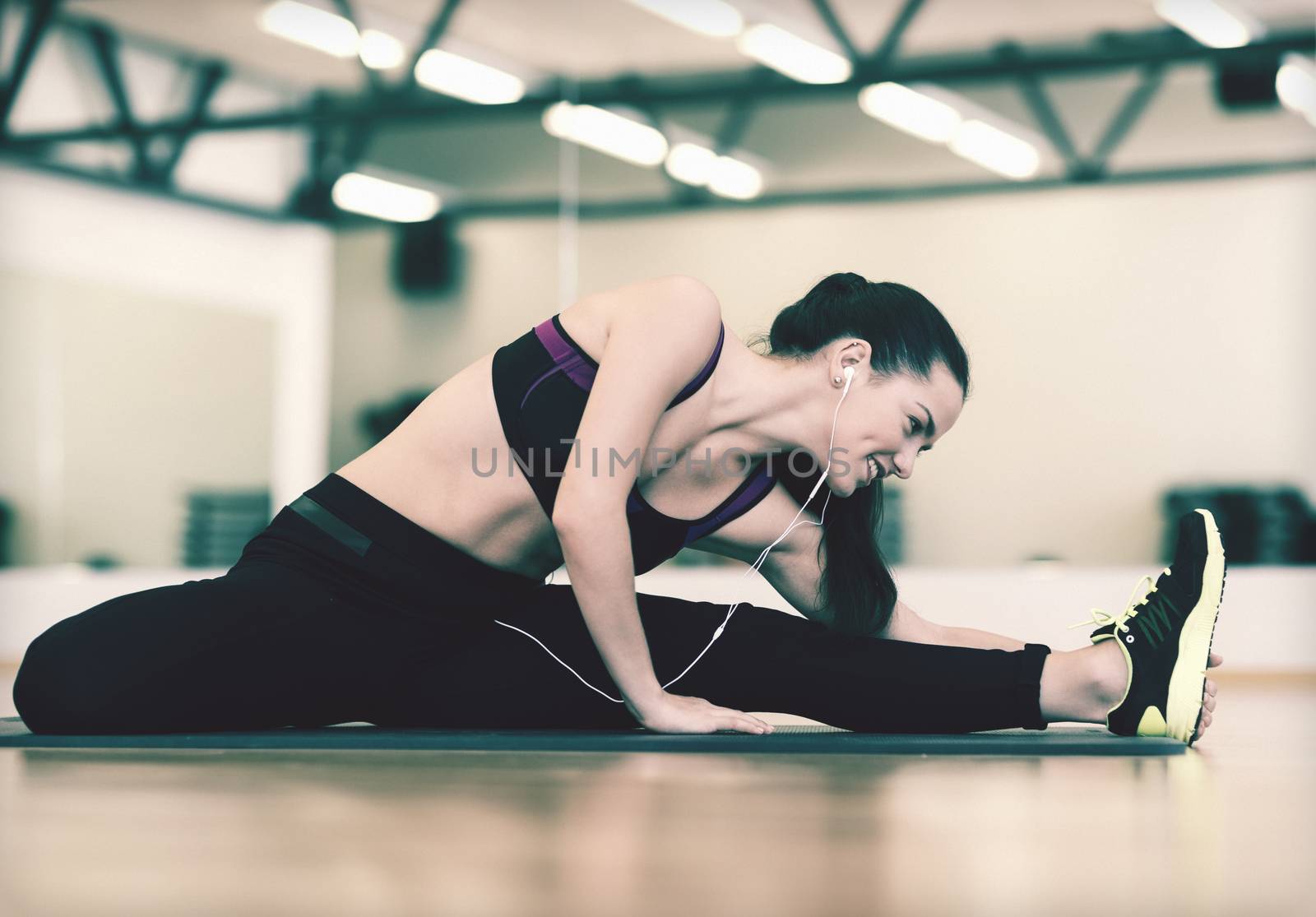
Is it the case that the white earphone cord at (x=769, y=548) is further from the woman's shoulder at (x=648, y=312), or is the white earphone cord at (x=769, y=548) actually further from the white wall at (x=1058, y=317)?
the white wall at (x=1058, y=317)

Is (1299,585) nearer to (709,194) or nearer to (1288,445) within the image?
(1288,445)

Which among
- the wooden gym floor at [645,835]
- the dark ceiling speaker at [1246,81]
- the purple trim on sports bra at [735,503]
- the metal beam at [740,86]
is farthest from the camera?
the metal beam at [740,86]

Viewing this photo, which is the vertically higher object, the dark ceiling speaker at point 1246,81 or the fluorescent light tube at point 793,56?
the fluorescent light tube at point 793,56

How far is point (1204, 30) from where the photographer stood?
466cm

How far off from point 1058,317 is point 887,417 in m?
3.45

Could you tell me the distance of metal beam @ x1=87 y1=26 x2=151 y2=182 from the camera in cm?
576

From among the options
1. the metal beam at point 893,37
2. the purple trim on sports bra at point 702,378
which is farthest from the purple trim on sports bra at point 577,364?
the metal beam at point 893,37

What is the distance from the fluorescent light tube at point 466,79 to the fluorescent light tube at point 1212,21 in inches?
95.7

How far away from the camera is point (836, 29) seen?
5.00 meters

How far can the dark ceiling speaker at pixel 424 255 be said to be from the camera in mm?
5664

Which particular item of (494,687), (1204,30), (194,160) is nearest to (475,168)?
(194,160)

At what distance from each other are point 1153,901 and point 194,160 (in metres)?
5.82

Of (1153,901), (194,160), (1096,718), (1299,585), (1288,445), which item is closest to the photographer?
(1153,901)

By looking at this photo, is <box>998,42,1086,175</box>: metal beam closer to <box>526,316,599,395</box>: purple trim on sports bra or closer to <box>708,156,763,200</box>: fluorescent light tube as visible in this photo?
<box>708,156,763,200</box>: fluorescent light tube
